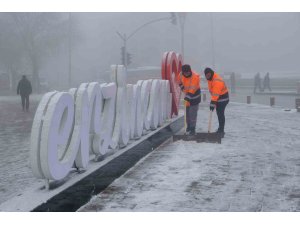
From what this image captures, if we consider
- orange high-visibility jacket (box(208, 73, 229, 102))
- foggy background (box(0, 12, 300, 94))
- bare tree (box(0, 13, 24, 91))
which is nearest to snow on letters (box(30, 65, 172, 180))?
orange high-visibility jacket (box(208, 73, 229, 102))

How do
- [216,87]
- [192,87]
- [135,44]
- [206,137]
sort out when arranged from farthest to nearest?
[135,44] → [192,87] → [216,87] → [206,137]

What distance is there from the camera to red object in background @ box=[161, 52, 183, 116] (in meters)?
13.1

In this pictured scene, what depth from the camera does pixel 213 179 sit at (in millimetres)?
6555

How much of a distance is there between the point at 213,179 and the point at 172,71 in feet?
24.7

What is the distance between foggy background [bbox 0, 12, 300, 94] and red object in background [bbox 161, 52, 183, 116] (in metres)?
29.1

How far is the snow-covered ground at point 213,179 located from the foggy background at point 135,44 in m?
34.4

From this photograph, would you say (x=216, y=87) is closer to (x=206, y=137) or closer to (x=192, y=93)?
(x=192, y=93)

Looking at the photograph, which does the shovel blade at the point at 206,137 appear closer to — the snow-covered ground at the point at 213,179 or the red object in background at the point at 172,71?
the snow-covered ground at the point at 213,179

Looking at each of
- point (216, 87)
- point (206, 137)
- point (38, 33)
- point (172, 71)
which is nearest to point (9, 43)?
point (38, 33)

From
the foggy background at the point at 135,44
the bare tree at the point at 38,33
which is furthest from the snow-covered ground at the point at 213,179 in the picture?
the bare tree at the point at 38,33

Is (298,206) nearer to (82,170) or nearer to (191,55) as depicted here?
(82,170)

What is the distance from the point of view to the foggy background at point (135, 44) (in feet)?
139

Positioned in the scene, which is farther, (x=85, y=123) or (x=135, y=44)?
(x=135, y=44)

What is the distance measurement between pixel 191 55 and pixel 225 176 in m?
66.8
